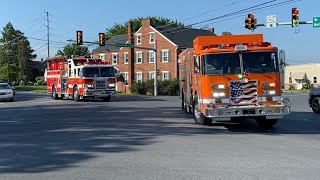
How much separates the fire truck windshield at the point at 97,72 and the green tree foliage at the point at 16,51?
8207cm

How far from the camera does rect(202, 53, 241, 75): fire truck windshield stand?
14.7m

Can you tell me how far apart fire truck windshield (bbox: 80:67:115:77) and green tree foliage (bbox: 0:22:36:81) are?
269 feet

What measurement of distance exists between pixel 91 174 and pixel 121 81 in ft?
202

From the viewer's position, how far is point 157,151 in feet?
34.8

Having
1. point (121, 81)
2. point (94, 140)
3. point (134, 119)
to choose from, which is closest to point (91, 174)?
point (94, 140)

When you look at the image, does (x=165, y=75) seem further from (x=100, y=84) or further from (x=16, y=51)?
(x=16, y=51)

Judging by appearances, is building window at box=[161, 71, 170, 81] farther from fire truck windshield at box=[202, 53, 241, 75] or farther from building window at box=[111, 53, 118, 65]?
fire truck windshield at box=[202, 53, 241, 75]

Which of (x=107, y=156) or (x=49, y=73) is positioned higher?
→ (x=49, y=73)

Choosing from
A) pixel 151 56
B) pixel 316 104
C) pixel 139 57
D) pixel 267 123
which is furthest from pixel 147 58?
pixel 267 123

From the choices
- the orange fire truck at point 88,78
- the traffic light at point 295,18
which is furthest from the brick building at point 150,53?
the traffic light at point 295,18

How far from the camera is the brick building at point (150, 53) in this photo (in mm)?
65062

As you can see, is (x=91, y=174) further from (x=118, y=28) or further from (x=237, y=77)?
(x=118, y=28)

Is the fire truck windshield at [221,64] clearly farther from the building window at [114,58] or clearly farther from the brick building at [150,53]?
the building window at [114,58]

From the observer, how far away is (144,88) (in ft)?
195
